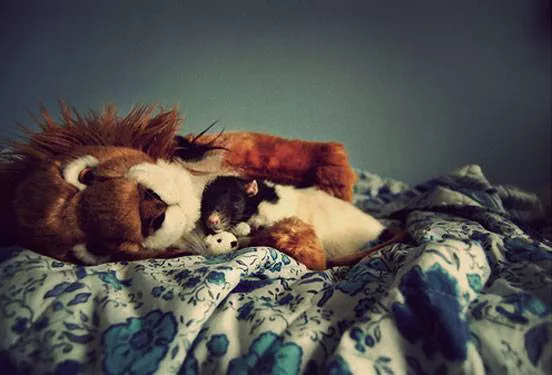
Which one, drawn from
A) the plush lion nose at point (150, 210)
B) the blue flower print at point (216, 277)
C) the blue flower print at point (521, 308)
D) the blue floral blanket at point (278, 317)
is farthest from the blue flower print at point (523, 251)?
the plush lion nose at point (150, 210)

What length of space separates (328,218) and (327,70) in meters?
0.55

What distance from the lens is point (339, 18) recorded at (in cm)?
114

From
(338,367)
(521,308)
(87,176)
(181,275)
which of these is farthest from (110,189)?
(521,308)

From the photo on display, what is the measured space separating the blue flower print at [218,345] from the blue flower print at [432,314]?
0.59ft

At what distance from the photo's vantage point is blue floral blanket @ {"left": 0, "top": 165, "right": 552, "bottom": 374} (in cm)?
41

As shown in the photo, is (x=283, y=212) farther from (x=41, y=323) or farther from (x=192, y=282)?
(x=41, y=323)

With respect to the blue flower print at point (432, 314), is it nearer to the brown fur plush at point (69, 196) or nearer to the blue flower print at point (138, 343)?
the blue flower print at point (138, 343)

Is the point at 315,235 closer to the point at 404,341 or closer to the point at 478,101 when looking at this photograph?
the point at 404,341

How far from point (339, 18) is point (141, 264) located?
2.91ft

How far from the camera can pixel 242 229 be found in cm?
72

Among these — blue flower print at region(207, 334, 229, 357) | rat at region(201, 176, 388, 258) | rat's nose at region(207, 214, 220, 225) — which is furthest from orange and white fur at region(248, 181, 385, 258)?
blue flower print at region(207, 334, 229, 357)

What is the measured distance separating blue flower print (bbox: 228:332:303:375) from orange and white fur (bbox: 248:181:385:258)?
13.5 inches

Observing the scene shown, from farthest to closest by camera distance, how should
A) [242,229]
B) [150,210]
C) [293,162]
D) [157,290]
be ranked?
[293,162] → [242,229] → [150,210] → [157,290]

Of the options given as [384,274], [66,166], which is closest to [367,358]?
[384,274]
